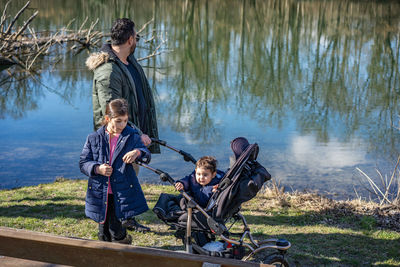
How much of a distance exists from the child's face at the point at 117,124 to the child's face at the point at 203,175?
684 millimetres

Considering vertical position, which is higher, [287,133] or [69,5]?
[69,5]

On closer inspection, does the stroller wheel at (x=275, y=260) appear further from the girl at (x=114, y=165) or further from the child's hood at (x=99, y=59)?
the child's hood at (x=99, y=59)

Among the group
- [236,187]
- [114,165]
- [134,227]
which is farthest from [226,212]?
[134,227]

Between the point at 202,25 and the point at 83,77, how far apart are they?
11.6 m

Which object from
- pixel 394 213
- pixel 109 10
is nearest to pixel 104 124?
pixel 394 213

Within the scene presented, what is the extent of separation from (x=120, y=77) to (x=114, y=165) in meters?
0.88

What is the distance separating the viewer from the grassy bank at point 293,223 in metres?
4.37

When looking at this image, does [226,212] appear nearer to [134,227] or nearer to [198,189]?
[198,189]

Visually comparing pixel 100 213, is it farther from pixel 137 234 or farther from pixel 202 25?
pixel 202 25

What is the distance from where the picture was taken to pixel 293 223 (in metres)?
5.18

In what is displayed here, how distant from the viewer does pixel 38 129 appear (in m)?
10.3

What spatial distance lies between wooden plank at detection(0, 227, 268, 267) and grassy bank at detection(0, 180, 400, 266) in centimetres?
158

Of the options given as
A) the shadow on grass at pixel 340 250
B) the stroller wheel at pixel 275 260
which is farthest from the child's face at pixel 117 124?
the shadow on grass at pixel 340 250

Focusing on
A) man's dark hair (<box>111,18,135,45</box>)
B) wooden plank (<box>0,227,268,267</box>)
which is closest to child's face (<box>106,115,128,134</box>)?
man's dark hair (<box>111,18,135,45</box>)
